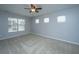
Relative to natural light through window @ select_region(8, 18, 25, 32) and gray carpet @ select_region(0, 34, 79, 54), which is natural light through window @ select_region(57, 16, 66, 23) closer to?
gray carpet @ select_region(0, 34, 79, 54)

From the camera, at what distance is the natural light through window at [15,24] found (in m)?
7.22

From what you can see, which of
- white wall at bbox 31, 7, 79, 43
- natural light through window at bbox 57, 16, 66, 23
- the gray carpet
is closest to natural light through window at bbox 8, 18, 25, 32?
white wall at bbox 31, 7, 79, 43

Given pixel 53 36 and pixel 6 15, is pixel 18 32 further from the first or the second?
pixel 53 36

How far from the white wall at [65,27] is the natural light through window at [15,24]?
7.46 feet

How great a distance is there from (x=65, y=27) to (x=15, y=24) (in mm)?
4548

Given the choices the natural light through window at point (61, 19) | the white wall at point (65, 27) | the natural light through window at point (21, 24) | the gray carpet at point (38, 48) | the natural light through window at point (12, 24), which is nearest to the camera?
the gray carpet at point (38, 48)

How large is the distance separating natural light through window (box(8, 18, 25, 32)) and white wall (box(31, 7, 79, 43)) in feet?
7.46

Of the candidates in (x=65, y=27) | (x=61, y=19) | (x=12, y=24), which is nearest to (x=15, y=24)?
(x=12, y=24)

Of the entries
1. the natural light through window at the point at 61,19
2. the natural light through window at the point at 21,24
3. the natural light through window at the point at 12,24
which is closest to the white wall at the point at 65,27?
the natural light through window at the point at 61,19

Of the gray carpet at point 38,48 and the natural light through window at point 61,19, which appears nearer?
the gray carpet at point 38,48

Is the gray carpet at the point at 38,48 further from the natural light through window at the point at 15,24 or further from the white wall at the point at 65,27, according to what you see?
the natural light through window at the point at 15,24

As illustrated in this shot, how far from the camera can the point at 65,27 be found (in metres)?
5.75

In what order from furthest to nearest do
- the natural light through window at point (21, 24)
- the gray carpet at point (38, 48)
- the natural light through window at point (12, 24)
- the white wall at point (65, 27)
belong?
the natural light through window at point (21, 24) < the natural light through window at point (12, 24) < the white wall at point (65, 27) < the gray carpet at point (38, 48)
